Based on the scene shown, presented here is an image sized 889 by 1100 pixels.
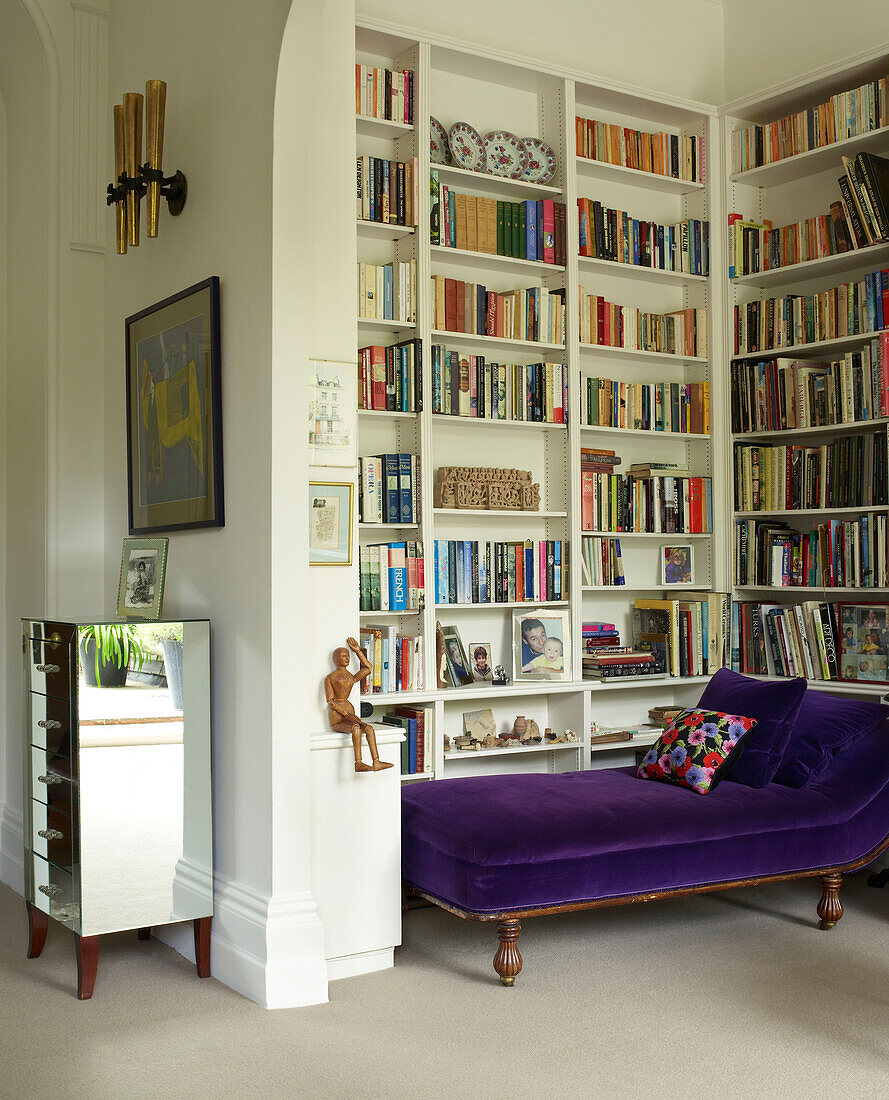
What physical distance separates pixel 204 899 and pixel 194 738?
0.47 metres

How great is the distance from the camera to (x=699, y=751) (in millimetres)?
3836

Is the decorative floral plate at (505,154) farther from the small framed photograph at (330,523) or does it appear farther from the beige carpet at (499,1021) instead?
the beige carpet at (499,1021)

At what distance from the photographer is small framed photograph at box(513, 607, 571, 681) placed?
4.76m

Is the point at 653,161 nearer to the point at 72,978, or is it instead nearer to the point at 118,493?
the point at 118,493

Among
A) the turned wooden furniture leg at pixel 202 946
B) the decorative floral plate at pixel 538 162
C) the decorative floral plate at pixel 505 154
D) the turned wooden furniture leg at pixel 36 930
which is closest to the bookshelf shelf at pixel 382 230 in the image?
the decorative floral plate at pixel 505 154

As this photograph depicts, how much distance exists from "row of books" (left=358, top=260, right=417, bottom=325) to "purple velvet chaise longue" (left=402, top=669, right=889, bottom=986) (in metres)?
1.81

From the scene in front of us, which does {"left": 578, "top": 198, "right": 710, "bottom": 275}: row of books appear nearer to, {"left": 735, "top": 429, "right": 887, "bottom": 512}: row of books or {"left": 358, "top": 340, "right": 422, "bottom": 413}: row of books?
{"left": 735, "top": 429, "right": 887, "bottom": 512}: row of books

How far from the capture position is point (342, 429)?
3.42 metres

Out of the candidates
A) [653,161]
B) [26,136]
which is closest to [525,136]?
[653,161]

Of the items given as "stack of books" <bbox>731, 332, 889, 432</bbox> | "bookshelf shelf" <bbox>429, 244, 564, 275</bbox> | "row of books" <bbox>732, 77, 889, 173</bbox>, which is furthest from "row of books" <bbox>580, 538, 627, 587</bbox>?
"row of books" <bbox>732, 77, 889, 173</bbox>

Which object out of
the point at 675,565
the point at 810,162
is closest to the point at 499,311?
the point at 675,565

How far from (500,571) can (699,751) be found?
1.22 meters

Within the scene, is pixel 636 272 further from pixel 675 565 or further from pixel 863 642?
pixel 863 642

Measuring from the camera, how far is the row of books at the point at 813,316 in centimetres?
466
